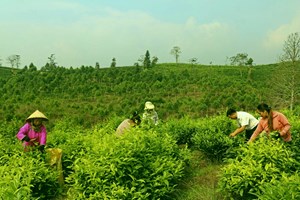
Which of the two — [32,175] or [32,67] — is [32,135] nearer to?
[32,175]

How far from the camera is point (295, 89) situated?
79.6 feet

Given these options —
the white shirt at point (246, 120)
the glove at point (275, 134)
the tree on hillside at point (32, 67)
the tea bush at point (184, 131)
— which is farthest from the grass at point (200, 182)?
the tree on hillside at point (32, 67)

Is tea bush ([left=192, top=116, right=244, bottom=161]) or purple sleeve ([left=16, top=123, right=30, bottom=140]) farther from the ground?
purple sleeve ([left=16, top=123, right=30, bottom=140])

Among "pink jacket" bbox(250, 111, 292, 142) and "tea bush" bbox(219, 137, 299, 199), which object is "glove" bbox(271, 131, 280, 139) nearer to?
"pink jacket" bbox(250, 111, 292, 142)

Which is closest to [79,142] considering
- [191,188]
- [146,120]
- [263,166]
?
[146,120]

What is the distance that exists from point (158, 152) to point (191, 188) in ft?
2.98

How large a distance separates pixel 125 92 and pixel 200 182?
35.1m

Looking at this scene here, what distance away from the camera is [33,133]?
21.9 ft

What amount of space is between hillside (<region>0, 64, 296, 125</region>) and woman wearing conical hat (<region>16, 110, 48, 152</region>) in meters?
21.7

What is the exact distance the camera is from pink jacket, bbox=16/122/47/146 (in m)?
6.56

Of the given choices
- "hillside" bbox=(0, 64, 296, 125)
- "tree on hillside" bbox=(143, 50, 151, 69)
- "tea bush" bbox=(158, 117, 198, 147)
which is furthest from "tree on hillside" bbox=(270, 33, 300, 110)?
"tree on hillside" bbox=(143, 50, 151, 69)

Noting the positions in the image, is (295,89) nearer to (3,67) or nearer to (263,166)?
(263,166)

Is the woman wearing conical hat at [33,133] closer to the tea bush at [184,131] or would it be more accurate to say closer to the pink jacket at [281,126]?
the pink jacket at [281,126]

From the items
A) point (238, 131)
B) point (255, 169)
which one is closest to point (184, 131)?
point (238, 131)
